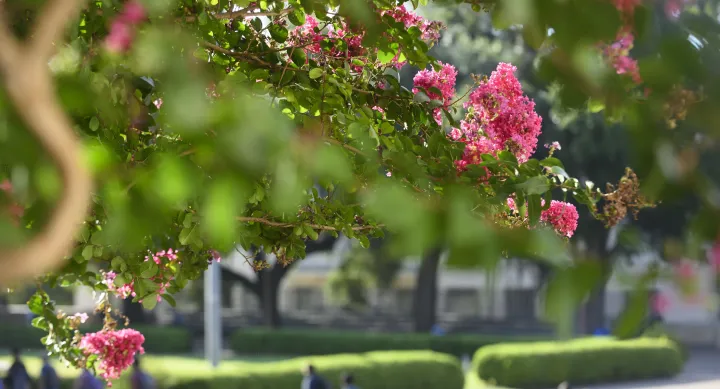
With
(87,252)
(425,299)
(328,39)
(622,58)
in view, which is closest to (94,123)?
(87,252)

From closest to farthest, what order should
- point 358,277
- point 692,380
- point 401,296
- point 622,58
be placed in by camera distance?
point 622,58
point 692,380
point 358,277
point 401,296

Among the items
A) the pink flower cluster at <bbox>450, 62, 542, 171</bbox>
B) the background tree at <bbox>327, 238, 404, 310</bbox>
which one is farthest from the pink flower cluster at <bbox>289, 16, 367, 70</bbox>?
the background tree at <bbox>327, 238, 404, 310</bbox>

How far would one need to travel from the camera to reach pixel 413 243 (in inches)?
56.7

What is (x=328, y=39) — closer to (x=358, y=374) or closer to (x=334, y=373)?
(x=334, y=373)

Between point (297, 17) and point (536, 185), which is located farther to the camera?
point (297, 17)

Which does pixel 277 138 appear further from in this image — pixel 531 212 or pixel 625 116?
pixel 531 212

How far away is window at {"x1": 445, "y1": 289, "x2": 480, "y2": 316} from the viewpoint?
52750 mm

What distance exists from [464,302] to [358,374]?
3570 cm

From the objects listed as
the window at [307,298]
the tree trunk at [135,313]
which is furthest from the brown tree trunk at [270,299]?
the window at [307,298]

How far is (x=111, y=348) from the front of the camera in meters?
5.99

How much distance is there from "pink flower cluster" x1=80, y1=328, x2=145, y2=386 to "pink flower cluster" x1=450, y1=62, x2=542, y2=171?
9.02ft

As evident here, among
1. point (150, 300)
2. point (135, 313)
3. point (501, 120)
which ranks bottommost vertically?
point (135, 313)

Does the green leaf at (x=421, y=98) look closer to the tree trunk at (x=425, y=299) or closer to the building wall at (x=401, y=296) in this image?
the tree trunk at (x=425, y=299)

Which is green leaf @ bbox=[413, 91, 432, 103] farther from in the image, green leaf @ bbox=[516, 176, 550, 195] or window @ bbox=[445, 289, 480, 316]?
window @ bbox=[445, 289, 480, 316]
